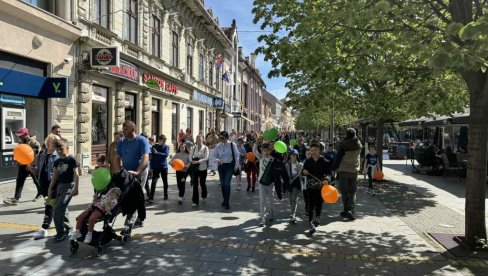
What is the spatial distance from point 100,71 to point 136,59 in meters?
3.08

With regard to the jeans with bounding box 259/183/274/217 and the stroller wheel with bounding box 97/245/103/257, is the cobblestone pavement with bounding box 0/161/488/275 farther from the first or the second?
the jeans with bounding box 259/183/274/217

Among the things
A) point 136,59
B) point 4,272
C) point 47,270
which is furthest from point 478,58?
point 136,59

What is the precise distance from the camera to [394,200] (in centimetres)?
1004

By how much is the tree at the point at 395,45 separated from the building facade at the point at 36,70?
22.2 feet

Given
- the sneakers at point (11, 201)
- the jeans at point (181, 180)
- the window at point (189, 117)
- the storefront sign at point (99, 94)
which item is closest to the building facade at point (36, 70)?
the storefront sign at point (99, 94)

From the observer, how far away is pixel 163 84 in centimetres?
2027

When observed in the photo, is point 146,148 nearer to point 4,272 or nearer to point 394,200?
point 4,272

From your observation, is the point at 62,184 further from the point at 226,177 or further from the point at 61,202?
the point at 226,177

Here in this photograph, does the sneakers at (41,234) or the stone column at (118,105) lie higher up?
the stone column at (118,105)

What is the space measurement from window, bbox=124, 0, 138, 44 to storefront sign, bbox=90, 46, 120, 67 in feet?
11.3

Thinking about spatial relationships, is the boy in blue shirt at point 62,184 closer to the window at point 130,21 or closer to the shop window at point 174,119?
the window at point 130,21

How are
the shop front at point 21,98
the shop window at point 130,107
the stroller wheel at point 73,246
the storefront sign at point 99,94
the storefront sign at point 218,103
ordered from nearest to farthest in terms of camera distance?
the stroller wheel at point 73,246 < the shop front at point 21,98 < the storefront sign at point 99,94 < the shop window at point 130,107 < the storefront sign at point 218,103

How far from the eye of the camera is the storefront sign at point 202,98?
26578mm

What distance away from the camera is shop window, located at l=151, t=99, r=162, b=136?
19842 millimetres
